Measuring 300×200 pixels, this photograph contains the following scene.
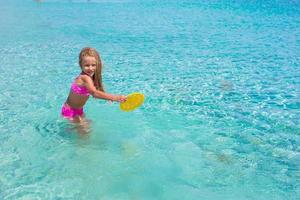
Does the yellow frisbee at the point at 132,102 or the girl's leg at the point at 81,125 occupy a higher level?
the yellow frisbee at the point at 132,102

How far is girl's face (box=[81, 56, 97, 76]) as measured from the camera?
4.64 m

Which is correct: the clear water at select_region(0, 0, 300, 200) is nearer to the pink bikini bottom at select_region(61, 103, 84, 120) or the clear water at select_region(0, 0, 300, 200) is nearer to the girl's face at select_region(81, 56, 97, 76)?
the pink bikini bottom at select_region(61, 103, 84, 120)

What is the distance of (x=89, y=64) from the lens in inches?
184

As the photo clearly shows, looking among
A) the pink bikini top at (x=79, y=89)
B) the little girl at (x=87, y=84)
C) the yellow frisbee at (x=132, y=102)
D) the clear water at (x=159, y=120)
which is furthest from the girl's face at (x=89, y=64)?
the clear water at (x=159, y=120)

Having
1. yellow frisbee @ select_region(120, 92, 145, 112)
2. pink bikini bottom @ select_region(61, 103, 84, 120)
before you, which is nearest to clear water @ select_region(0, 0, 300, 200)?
pink bikini bottom @ select_region(61, 103, 84, 120)

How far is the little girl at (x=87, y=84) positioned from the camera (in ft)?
15.1

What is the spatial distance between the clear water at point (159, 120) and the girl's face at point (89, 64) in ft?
3.26

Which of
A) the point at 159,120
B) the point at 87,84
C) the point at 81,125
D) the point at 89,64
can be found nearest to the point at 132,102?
the point at 87,84

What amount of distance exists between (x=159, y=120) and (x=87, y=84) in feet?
5.62

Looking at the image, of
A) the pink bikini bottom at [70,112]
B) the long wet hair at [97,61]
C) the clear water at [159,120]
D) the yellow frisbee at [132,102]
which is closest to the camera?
the clear water at [159,120]

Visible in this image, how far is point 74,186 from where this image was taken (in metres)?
4.07

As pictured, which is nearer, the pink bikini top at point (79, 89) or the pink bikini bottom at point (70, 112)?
the pink bikini top at point (79, 89)

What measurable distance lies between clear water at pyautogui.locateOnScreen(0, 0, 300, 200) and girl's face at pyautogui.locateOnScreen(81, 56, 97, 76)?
0.99 metres

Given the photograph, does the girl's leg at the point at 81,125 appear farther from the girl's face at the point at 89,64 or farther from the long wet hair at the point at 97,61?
the girl's face at the point at 89,64
